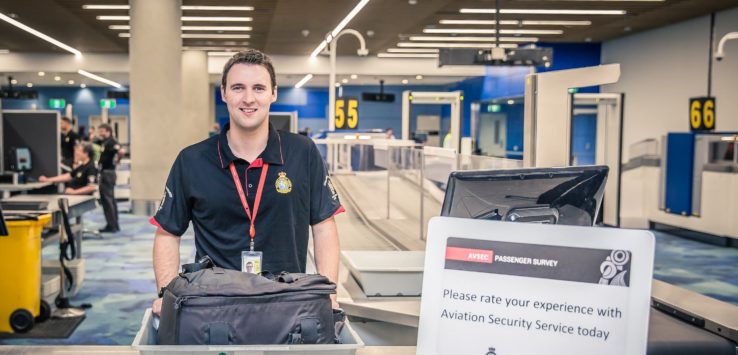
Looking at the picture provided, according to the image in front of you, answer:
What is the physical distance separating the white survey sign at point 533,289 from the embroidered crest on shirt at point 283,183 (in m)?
0.90

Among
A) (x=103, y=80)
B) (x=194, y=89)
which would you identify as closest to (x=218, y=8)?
(x=194, y=89)

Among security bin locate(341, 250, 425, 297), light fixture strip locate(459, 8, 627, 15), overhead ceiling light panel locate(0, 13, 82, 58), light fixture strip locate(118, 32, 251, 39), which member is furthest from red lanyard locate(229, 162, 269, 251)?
light fixture strip locate(118, 32, 251, 39)

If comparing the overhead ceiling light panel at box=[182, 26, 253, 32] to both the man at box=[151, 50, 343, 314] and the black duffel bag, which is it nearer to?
the man at box=[151, 50, 343, 314]

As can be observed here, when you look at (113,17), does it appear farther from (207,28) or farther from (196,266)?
(196,266)

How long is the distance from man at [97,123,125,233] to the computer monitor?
9567mm

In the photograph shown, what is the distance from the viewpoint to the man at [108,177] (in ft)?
35.5

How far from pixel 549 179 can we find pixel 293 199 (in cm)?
76

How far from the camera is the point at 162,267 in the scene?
2293mm

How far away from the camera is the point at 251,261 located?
88.7 inches

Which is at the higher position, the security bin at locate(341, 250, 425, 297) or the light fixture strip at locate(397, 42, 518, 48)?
the light fixture strip at locate(397, 42, 518, 48)

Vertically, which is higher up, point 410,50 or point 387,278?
point 410,50

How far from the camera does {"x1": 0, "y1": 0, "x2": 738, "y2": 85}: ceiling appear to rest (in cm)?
1238

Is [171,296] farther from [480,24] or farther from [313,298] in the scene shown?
[480,24]

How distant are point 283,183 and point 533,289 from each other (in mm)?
1055
